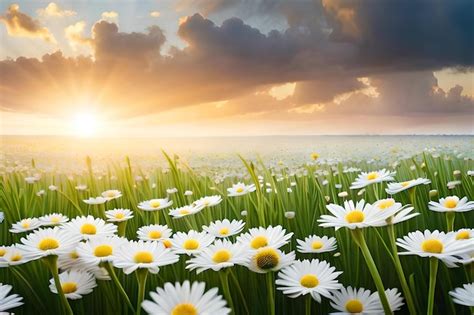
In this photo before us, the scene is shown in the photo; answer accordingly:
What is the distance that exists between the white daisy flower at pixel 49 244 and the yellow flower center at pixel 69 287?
49 mm

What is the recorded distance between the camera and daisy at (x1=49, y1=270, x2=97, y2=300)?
667 millimetres

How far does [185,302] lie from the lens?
1.52ft

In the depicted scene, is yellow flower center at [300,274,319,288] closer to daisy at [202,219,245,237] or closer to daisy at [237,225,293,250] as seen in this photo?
daisy at [237,225,293,250]

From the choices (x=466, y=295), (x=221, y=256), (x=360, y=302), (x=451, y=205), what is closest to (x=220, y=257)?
(x=221, y=256)

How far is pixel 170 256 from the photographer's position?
63 cm

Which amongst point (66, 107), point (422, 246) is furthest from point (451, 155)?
point (66, 107)

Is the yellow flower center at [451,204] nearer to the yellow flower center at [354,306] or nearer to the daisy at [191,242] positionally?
the yellow flower center at [354,306]

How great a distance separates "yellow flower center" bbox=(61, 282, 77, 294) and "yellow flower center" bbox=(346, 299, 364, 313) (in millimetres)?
396

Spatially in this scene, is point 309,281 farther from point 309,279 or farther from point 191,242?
point 191,242

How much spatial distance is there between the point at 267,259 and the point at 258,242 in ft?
0.33

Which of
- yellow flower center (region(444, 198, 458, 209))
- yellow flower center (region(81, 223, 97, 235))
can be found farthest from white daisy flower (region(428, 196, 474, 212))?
yellow flower center (region(81, 223, 97, 235))

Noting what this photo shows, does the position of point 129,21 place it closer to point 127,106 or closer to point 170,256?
point 127,106

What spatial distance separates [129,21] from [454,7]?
1.58 m

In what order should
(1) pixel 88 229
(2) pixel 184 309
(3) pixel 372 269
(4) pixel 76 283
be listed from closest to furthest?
(2) pixel 184 309
(3) pixel 372 269
(4) pixel 76 283
(1) pixel 88 229
